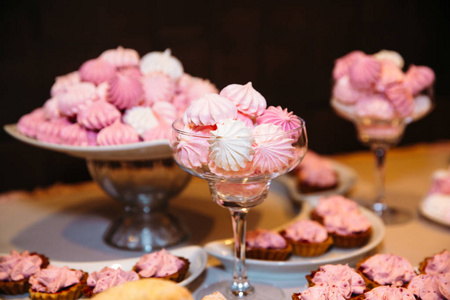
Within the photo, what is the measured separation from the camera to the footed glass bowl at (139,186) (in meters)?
1.39

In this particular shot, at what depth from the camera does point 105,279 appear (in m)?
1.13

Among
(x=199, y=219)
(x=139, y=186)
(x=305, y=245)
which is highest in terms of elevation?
(x=139, y=186)

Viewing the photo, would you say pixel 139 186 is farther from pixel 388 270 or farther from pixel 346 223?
pixel 388 270

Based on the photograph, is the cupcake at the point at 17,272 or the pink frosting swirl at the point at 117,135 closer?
the cupcake at the point at 17,272

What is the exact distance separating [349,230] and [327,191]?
45 centimetres

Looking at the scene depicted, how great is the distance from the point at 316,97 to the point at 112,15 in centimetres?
103

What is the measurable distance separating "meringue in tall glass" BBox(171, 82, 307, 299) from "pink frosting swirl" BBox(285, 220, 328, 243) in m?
0.31

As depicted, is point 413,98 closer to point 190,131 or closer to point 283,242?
point 283,242

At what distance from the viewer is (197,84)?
1.56 meters

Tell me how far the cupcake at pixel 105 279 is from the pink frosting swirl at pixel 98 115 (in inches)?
14.9

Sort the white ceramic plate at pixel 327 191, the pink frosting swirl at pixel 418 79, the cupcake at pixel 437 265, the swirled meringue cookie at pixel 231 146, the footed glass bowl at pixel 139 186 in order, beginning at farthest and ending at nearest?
the white ceramic plate at pixel 327 191, the pink frosting swirl at pixel 418 79, the footed glass bowl at pixel 139 186, the cupcake at pixel 437 265, the swirled meringue cookie at pixel 231 146

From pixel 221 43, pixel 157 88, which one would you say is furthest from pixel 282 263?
pixel 221 43

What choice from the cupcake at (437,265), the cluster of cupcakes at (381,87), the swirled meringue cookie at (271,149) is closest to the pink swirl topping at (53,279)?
the swirled meringue cookie at (271,149)

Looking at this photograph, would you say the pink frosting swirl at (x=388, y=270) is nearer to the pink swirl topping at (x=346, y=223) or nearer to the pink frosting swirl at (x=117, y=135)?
the pink swirl topping at (x=346, y=223)
